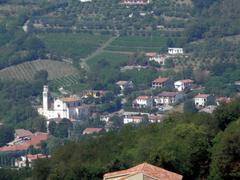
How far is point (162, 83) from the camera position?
8656cm

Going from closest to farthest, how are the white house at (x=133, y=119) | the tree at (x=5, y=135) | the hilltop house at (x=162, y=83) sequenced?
1. the tree at (x=5, y=135)
2. the white house at (x=133, y=119)
3. the hilltop house at (x=162, y=83)

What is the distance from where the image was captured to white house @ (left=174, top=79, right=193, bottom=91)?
281 ft

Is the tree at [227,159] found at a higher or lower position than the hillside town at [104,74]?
higher

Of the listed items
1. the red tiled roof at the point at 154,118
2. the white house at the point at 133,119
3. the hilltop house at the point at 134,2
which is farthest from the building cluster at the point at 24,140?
the hilltop house at the point at 134,2

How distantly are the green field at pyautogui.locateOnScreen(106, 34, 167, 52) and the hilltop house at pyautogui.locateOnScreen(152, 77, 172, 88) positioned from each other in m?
9.02

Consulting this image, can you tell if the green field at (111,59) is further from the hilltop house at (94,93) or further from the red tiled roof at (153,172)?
the red tiled roof at (153,172)

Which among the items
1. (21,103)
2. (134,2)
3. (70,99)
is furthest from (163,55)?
(21,103)

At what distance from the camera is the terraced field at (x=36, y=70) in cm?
8994

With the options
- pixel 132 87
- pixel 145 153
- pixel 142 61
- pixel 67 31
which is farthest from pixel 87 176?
pixel 67 31

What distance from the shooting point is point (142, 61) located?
305 ft

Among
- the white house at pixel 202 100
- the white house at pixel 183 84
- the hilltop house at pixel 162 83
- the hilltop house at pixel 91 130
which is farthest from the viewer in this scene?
the hilltop house at pixel 162 83

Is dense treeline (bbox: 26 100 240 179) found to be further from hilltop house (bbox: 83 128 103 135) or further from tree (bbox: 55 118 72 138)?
tree (bbox: 55 118 72 138)

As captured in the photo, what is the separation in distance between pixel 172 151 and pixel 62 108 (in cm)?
4408

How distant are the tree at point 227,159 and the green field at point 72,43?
57.5 m
